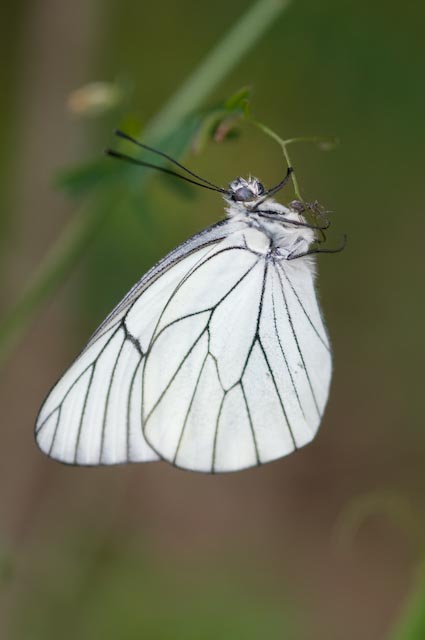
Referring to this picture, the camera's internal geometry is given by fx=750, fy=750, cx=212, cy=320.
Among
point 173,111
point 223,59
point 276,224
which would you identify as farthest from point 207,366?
point 223,59

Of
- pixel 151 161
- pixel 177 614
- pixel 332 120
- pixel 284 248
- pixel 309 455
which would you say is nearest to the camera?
pixel 284 248

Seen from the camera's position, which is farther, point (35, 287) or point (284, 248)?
point (35, 287)

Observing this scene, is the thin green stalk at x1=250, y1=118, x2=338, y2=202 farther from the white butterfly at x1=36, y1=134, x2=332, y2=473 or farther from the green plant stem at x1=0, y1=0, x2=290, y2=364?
the green plant stem at x1=0, y1=0, x2=290, y2=364

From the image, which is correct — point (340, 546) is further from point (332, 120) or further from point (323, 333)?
point (323, 333)

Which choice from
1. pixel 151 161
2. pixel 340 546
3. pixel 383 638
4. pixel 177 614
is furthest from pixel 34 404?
pixel 151 161

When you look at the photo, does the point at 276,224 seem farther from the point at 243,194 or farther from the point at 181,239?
the point at 181,239

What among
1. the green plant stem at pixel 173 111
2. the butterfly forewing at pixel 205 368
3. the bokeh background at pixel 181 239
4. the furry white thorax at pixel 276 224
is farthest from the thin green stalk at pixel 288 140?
the bokeh background at pixel 181 239
